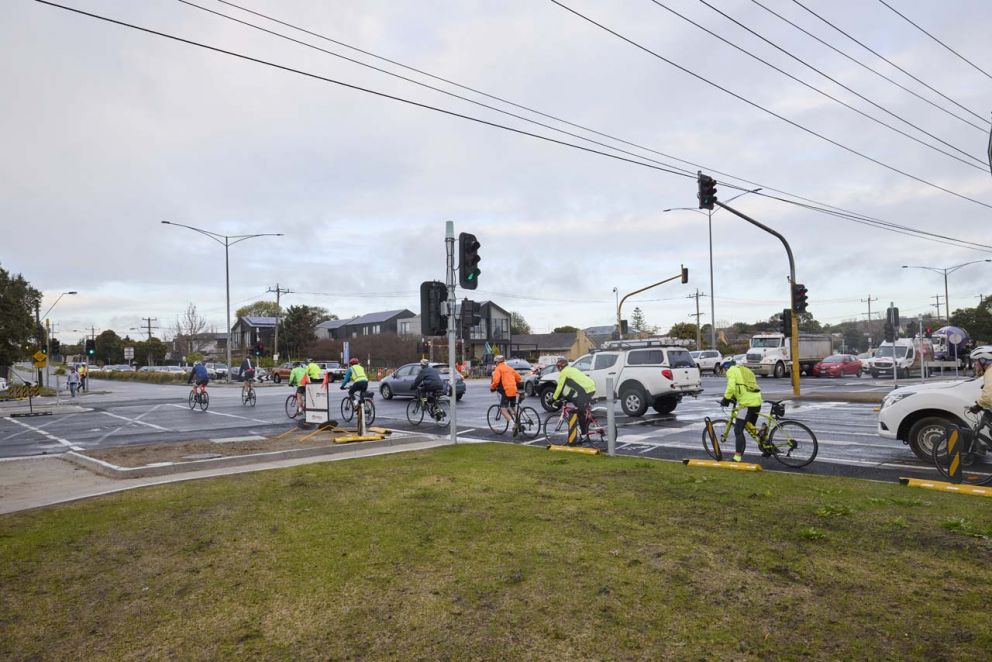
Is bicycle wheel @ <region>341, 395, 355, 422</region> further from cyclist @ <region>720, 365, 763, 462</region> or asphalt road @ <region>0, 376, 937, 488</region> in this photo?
cyclist @ <region>720, 365, 763, 462</region>

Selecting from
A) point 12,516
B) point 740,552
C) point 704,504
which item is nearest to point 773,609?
point 740,552

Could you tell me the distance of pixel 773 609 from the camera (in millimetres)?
3920

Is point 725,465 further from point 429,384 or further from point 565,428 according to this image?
point 429,384

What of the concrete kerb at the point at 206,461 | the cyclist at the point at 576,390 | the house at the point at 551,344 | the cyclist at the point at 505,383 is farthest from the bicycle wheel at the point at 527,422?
the house at the point at 551,344

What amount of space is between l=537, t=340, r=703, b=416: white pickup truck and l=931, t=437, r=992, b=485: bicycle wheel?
9051 millimetres

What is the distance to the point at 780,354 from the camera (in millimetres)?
40656

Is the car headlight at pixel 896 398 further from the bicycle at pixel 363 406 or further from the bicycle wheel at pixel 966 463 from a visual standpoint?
the bicycle at pixel 363 406

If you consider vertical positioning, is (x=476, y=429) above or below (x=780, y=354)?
below

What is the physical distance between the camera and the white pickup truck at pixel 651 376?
17703 millimetres

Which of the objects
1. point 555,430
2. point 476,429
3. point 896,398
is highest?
point 896,398

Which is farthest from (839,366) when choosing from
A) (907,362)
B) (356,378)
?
(356,378)

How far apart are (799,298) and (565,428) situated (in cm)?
1235

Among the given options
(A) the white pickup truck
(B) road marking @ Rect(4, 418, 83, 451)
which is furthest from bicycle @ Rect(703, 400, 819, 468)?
(B) road marking @ Rect(4, 418, 83, 451)

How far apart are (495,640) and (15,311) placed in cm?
5618
